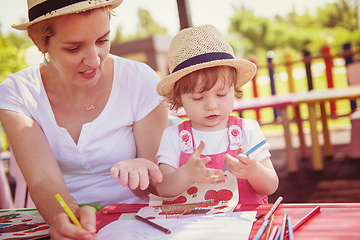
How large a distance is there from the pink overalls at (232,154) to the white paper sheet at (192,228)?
0.65 feet

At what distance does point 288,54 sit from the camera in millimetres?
6199

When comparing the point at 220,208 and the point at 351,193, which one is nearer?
the point at 220,208

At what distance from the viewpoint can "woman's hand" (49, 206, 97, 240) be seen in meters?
0.76

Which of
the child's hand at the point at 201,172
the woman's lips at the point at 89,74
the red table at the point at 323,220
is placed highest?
the woman's lips at the point at 89,74

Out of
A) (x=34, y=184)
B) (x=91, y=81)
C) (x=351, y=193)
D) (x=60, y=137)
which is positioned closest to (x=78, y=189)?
(x=60, y=137)

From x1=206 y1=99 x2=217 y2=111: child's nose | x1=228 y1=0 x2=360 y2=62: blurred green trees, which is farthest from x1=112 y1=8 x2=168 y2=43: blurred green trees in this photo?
x1=206 y1=99 x2=217 y2=111: child's nose

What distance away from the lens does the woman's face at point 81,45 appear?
114cm

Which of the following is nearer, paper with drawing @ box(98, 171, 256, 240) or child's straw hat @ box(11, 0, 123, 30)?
paper with drawing @ box(98, 171, 256, 240)

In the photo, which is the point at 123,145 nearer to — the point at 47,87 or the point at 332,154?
the point at 47,87

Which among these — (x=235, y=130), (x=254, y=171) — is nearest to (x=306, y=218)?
(x=254, y=171)

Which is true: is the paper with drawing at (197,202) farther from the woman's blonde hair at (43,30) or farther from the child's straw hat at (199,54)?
the woman's blonde hair at (43,30)

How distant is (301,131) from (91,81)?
153 inches

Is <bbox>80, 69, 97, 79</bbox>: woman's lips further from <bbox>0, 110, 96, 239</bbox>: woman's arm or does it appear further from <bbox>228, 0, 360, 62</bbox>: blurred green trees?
<bbox>228, 0, 360, 62</bbox>: blurred green trees

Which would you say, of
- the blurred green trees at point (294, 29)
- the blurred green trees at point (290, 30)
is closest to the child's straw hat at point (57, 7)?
the blurred green trees at point (290, 30)
